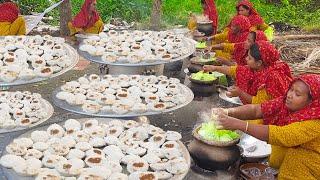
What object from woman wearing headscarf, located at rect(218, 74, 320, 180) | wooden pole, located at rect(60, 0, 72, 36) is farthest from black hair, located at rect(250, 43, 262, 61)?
Result: wooden pole, located at rect(60, 0, 72, 36)

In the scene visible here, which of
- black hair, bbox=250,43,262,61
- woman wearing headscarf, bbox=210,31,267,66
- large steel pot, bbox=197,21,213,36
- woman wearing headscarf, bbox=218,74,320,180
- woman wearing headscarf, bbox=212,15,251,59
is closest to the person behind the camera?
woman wearing headscarf, bbox=218,74,320,180

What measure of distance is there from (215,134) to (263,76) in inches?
37.9

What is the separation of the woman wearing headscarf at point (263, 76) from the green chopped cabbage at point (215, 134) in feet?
2.24

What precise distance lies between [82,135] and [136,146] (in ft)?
1.70

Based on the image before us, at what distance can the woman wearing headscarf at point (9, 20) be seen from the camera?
751 cm

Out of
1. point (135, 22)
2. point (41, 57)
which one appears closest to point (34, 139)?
point (41, 57)

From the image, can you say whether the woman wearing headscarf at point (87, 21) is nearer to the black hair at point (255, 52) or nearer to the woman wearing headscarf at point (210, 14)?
the woman wearing headscarf at point (210, 14)

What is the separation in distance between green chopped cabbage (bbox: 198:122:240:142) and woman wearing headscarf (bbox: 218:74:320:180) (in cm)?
45

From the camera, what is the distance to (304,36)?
31.9 ft

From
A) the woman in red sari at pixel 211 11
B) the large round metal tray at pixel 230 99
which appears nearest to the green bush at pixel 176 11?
the woman in red sari at pixel 211 11

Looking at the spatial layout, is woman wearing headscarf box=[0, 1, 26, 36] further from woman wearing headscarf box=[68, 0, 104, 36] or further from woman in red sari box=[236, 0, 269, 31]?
woman in red sari box=[236, 0, 269, 31]

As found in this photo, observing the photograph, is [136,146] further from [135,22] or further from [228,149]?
[135,22]

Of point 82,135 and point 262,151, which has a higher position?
point 82,135

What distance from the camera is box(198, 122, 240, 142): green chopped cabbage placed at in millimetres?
3977
